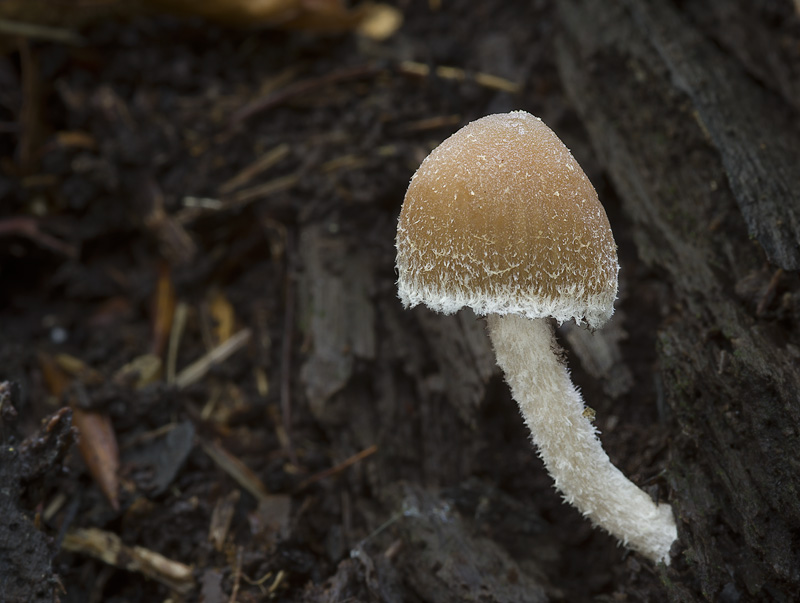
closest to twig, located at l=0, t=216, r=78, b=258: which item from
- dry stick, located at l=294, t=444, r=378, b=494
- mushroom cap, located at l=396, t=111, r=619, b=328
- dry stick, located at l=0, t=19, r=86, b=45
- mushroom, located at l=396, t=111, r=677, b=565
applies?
dry stick, located at l=0, t=19, r=86, b=45

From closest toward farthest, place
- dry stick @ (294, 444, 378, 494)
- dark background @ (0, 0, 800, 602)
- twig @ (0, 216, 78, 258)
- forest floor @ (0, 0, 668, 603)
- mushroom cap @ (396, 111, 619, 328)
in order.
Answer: mushroom cap @ (396, 111, 619, 328) < dark background @ (0, 0, 800, 602) < forest floor @ (0, 0, 668, 603) < dry stick @ (294, 444, 378, 494) < twig @ (0, 216, 78, 258)

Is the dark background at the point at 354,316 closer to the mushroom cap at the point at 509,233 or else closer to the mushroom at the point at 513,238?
the mushroom at the point at 513,238

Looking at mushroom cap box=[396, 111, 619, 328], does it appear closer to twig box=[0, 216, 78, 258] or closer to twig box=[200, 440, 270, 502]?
twig box=[200, 440, 270, 502]

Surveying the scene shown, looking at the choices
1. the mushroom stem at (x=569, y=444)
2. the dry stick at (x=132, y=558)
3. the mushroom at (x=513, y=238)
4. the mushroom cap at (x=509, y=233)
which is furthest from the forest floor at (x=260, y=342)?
the mushroom cap at (x=509, y=233)

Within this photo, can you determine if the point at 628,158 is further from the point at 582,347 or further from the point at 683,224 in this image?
the point at 582,347

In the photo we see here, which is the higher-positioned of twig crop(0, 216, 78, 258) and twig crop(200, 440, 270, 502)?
twig crop(0, 216, 78, 258)

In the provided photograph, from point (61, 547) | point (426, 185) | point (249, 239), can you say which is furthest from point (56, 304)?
point (426, 185)
